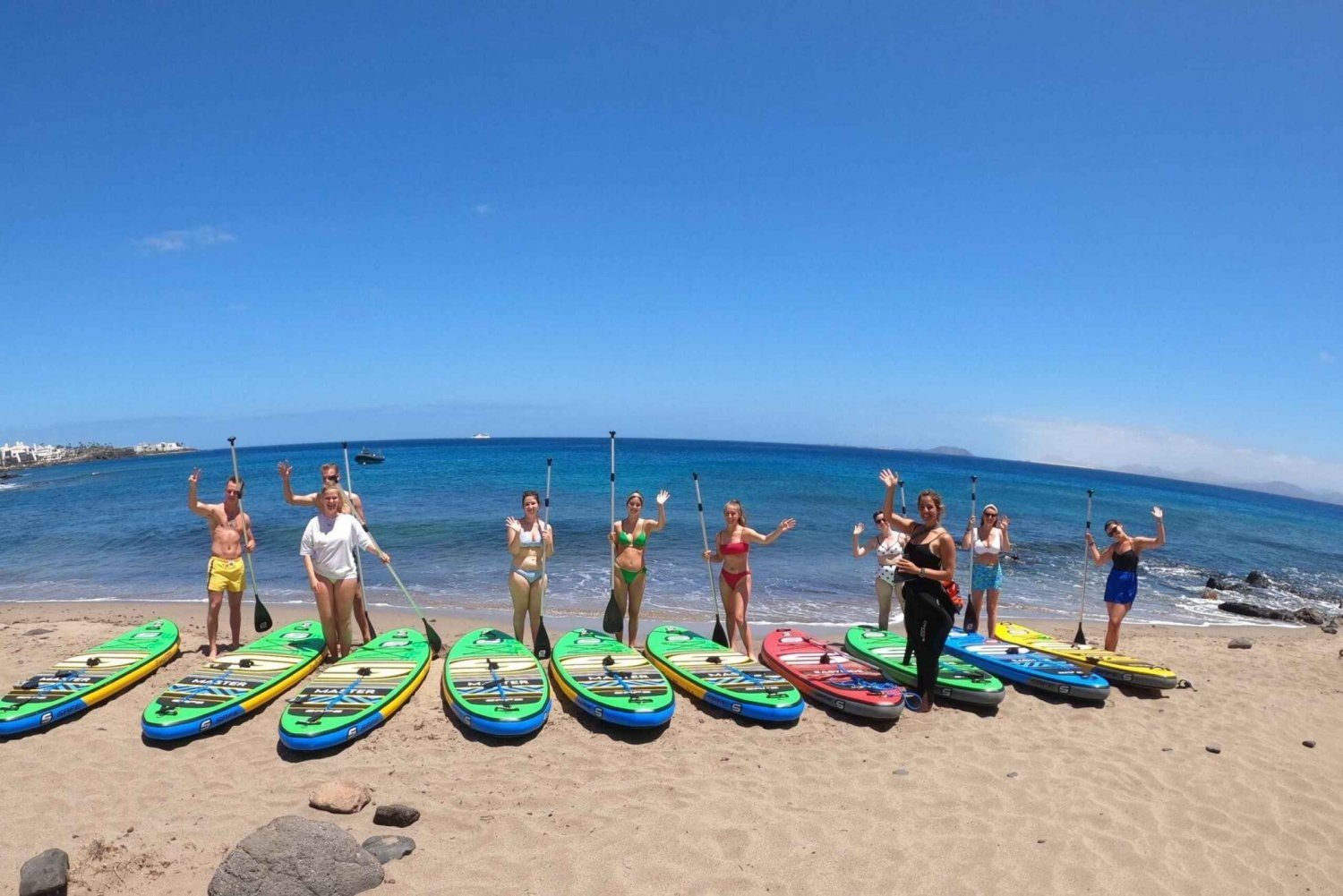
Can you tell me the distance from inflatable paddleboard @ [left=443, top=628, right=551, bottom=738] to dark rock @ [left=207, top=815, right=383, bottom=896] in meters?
1.85

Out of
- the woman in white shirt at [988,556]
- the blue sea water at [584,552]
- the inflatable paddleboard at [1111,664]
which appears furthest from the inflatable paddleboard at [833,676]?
the blue sea water at [584,552]

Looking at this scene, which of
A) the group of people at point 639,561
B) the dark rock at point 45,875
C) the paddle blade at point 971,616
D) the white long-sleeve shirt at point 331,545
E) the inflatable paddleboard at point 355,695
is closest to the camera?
the dark rock at point 45,875

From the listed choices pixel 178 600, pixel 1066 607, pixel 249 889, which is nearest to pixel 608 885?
pixel 249 889

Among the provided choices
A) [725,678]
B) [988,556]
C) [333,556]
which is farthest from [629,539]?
[988,556]

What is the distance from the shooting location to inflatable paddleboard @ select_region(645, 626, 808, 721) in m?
6.48

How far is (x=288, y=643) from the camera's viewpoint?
315 inches

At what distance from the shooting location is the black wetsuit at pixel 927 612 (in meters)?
6.34

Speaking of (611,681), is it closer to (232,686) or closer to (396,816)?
(396,816)

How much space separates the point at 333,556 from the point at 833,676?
5.49 m

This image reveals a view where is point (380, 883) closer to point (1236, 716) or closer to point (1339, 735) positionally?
point (1236, 716)

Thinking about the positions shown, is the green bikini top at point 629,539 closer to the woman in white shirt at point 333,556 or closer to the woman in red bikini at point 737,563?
the woman in red bikini at point 737,563

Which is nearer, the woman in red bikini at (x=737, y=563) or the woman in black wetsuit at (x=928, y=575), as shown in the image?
the woman in black wetsuit at (x=928, y=575)

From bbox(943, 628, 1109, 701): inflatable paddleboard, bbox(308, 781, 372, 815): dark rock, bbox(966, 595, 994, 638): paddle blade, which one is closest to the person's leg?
bbox(308, 781, 372, 815): dark rock

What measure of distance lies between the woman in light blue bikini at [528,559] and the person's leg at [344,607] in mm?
1745
